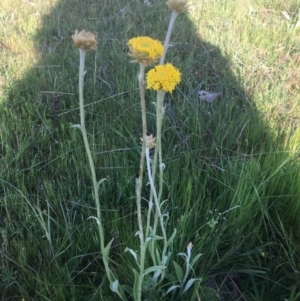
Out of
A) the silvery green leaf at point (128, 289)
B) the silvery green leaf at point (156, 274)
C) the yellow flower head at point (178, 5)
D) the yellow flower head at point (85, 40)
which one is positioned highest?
the yellow flower head at point (178, 5)

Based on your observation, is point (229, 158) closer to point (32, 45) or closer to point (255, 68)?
point (255, 68)

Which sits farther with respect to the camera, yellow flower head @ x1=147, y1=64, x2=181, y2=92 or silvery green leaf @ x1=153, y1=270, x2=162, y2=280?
silvery green leaf @ x1=153, y1=270, x2=162, y2=280

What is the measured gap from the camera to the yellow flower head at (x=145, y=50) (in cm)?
64

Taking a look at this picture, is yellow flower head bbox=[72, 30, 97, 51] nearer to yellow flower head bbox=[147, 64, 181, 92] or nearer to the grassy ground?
yellow flower head bbox=[147, 64, 181, 92]

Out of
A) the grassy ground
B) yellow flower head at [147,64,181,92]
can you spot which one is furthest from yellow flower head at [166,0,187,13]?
the grassy ground

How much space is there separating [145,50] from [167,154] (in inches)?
30.8

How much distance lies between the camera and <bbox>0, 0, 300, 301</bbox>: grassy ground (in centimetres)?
110

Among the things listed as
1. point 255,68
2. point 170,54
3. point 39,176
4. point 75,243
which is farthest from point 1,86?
point 255,68

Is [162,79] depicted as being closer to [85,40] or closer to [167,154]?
[85,40]

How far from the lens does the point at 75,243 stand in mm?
1136

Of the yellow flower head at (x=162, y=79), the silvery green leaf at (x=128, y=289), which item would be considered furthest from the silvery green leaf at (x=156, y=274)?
the yellow flower head at (x=162, y=79)

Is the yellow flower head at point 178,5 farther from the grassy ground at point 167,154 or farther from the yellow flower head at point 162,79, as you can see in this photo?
the grassy ground at point 167,154

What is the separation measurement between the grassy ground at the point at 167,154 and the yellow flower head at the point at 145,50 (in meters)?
0.54

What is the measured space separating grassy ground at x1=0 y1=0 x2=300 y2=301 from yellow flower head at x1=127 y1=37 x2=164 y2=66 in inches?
21.2
